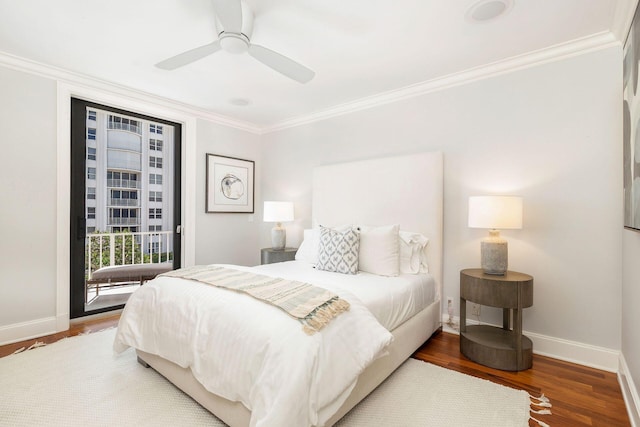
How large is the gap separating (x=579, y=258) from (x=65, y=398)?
12.3 ft

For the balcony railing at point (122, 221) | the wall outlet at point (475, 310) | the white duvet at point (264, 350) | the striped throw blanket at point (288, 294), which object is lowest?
the wall outlet at point (475, 310)

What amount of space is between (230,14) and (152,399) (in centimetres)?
240

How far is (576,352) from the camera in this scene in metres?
2.40

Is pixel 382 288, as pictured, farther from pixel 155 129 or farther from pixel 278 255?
pixel 155 129

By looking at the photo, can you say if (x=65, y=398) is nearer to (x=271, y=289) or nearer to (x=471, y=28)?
(x=271, y=289)

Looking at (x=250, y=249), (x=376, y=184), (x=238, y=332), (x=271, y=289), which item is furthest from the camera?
(x=250, y=249)

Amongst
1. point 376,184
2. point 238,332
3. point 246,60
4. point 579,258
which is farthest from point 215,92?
point 579,258

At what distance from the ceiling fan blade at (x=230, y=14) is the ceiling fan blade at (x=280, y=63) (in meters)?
0.20

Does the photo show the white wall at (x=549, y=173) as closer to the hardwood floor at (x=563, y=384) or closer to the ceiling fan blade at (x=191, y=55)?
the hardwood floor at (x=563, y=384)

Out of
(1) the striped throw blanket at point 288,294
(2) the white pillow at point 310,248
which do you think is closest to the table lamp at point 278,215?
(2) the white pillow at point 310,248

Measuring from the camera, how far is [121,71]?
2.99 meters

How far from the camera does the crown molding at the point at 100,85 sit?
275cm

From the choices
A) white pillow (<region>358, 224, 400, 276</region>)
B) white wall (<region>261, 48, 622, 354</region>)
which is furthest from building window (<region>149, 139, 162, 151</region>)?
white wall (<region>261, 48, 622, 354</region>)

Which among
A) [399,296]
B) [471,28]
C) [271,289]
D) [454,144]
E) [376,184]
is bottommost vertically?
[399,296]
